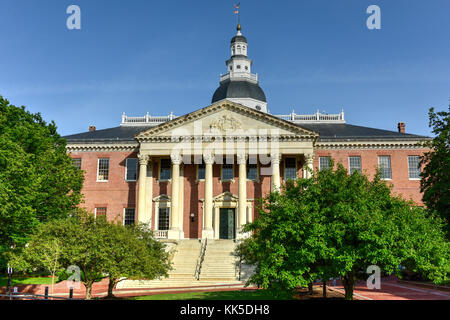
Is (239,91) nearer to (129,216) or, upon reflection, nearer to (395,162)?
(395,162)

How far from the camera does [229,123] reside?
39.5 meters

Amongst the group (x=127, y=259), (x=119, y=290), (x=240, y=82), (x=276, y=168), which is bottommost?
(x=119, y=290)

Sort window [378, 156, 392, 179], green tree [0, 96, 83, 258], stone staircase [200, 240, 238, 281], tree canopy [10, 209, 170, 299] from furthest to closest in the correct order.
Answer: window [378, 156, 392, 179]
stone staircase [200, 240, 238, 281]
green tree [0, 96, 83, 258]
tree canopy [10, 209, 170, 299]

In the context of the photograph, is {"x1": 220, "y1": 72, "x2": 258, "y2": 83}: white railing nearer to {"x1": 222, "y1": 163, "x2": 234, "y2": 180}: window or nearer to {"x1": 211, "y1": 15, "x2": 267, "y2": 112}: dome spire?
{"x1": 211, "y1": 15, "x2": 267, "y2": 112}: dome spire

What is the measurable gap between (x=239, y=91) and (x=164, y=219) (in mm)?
22384

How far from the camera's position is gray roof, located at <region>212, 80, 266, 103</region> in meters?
56.9

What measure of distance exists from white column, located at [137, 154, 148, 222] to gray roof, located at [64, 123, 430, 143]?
2802mm

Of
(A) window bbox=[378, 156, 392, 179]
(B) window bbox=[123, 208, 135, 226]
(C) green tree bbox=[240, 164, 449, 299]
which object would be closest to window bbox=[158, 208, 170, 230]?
(B) window bbox=[123, 208, 135, 226]

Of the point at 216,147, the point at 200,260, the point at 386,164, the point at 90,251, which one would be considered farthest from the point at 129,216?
the point at 386,164

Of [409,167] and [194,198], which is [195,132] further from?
[409,167]

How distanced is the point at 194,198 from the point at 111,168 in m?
9.34

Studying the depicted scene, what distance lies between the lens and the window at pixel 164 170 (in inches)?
1700

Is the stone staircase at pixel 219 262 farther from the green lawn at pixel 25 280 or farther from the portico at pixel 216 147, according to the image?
the green lawn at pixel 25 280
